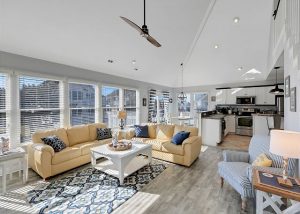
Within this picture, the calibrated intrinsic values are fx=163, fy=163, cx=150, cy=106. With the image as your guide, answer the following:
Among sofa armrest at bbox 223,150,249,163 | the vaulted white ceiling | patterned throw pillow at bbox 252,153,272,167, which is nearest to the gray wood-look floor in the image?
sofa armrest at bbox 223,150,249,163

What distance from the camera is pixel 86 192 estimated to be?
2.80 m

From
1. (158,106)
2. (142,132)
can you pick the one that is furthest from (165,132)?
(158,106)

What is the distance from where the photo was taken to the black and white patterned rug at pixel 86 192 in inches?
94.5

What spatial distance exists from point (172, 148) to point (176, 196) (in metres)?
1.42

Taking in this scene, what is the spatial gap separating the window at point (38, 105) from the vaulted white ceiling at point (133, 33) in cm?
66

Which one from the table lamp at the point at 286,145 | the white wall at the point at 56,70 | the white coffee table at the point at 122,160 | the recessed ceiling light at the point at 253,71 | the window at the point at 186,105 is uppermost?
the recessed ceiling light at the point at 253,71

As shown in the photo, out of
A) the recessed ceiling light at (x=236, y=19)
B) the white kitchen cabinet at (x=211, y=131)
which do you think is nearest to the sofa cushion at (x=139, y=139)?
the white kitchen cabinet at (x=211, y=131)

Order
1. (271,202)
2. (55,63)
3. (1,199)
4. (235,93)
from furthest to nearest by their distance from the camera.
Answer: (235,93), (55,63), (1,199), (271,202)

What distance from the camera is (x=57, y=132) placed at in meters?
4.00

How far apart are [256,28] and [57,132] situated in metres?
6.06

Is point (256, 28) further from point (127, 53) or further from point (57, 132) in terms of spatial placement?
point (57, 132)

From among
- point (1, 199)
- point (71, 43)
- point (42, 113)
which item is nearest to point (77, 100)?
point (42, 113)

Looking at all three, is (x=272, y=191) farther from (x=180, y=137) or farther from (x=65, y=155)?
(x=65, y=155)

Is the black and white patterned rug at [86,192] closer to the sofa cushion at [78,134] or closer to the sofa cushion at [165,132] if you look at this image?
the sofa cushion at [78,134]
